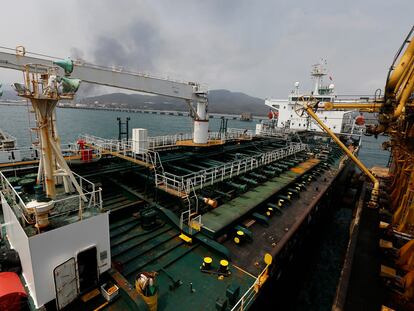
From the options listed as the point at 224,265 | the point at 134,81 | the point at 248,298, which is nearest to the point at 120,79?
the point at 134,81

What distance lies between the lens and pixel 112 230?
37.4 feet

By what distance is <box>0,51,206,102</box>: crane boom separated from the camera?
1173 centimetres

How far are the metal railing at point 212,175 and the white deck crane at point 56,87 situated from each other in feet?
18.7

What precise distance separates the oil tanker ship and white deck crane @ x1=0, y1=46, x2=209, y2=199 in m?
0.05

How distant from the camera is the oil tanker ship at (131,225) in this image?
704 cm

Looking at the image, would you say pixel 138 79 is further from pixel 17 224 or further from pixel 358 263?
pixel 358 263

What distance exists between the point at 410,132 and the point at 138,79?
20.1 meters

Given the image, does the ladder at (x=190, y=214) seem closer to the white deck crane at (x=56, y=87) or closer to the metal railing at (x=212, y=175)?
the metal railing at (x=212, y=175)

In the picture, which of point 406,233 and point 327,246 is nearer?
point 406,233

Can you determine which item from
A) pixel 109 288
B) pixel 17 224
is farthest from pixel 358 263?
pixel 17 224

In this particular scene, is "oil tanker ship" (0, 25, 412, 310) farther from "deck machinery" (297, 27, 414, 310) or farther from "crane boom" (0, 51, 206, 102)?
"deck machinery" (297, 27, 414, 310)

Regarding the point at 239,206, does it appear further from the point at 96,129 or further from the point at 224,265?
the point at 96,129

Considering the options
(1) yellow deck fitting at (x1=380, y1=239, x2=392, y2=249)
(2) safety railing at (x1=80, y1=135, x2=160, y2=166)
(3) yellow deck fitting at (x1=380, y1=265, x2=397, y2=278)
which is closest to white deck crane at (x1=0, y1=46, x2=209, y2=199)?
(2) safety railing at (x1=80, y1=135, x2=160, y2=166)

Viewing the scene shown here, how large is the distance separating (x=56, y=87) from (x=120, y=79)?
837 centimetres
